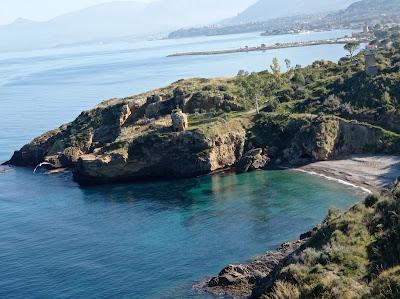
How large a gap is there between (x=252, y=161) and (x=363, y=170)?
12927 millimetres

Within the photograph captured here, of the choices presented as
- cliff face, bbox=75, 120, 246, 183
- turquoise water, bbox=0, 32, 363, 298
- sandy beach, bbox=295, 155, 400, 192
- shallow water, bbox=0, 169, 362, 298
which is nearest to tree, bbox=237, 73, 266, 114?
cliff face, bbox=75, 120, 246, 183

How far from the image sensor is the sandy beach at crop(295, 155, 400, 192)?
5741 cm

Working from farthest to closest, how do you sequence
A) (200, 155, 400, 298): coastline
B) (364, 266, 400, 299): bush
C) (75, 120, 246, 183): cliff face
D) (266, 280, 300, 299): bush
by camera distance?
(75, 120, 246, 183): cliff face < (200, 155, 400, 298): coastline < (266, 280, 300, 299): bush < (364, 266, 400, 299): bush

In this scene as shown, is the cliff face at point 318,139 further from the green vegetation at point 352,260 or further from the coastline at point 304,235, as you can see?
the green vegetation at point 352,260

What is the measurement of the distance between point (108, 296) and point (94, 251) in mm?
9411

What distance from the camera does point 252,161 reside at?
68000mm

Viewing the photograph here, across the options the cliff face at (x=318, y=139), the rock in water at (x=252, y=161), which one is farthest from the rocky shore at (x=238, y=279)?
the cliff face at (x=318, y=139)

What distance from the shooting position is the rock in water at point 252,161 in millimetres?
67588

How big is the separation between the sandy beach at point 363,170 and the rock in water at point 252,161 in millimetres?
4509

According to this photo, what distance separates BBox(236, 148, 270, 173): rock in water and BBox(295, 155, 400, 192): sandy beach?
4.51 m

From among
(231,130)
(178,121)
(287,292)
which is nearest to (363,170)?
(231,130)

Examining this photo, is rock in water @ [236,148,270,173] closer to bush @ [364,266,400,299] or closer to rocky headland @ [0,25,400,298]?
rocky headland @ [0,25,400,298]

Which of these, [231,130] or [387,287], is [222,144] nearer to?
[231,130]

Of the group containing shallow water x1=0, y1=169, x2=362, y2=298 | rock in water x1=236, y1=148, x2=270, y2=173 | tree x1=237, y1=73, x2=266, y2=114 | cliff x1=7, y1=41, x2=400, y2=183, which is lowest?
shallow water x1=0, y1=169, x2=362, y2=298
